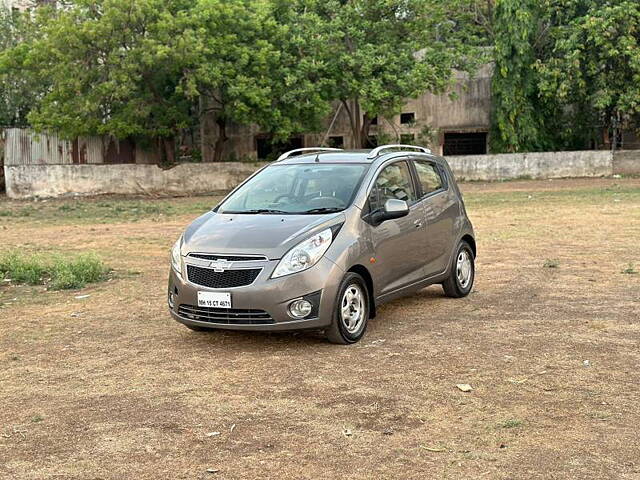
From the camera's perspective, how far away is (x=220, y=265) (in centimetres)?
724

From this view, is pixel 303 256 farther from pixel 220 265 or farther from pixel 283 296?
pixel 220 265

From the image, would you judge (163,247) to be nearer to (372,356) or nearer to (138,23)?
(372,356)

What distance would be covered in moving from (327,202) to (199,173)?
25.4 m

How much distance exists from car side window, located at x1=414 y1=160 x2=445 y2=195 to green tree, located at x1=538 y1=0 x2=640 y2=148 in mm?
25309

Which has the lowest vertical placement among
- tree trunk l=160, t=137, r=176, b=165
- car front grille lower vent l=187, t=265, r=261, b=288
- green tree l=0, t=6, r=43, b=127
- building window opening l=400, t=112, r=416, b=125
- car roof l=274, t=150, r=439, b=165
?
car front grille lower vent l=187, t=265, r=261, b=288

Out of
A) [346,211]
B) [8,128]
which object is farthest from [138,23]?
[346,211]

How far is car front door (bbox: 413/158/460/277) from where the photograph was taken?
8930 millimetres

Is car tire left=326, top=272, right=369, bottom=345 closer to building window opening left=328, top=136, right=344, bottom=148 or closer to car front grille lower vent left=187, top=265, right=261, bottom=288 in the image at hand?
car front grille lower vent left=187, top=265, right=261, bottom=288

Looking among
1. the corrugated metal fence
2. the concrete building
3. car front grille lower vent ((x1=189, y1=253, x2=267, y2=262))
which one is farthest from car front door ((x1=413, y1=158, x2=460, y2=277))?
the concrete building

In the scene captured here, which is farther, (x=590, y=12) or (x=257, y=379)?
(x=590, y=12)

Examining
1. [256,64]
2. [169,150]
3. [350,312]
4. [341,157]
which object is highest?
[256,64]

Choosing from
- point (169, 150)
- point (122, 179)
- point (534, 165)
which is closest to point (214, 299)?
point (122, 179)

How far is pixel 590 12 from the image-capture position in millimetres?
33406

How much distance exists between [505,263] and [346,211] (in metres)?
5.03
